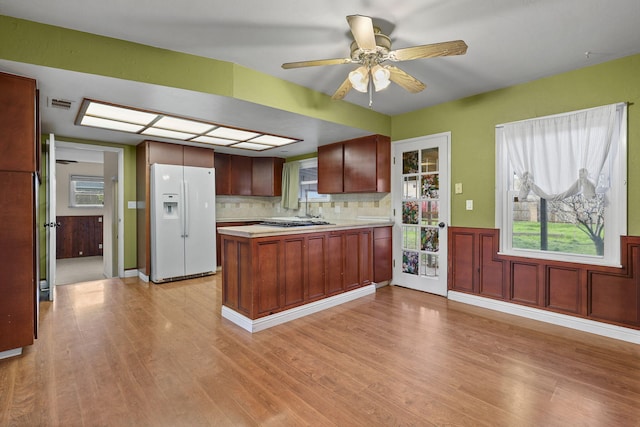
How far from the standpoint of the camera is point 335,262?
3.72 m

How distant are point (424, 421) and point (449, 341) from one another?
3.70 feet

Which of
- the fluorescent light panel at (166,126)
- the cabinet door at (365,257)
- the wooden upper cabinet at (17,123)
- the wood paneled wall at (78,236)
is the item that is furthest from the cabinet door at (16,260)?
the wood paneled wall at (78,236)

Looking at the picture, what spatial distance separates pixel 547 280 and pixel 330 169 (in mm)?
3151

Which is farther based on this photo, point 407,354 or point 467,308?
point 467,308

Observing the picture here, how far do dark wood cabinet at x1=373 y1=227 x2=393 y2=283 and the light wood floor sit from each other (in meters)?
1.01

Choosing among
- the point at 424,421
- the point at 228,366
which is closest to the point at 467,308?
the point at 424,421

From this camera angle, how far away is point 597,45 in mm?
2494

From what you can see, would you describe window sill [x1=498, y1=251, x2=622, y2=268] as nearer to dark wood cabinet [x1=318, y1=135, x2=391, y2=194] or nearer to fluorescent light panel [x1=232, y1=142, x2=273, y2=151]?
dark wood cabinet [x1=318, y1=135, x2=391, y2=194]

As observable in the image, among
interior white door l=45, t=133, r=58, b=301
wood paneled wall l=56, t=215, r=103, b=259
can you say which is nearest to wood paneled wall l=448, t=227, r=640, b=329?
interior white door l=45, t=133, r=58, b=301

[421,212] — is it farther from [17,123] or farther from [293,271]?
[17,123]

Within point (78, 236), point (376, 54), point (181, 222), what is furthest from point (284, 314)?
point (78, 236)

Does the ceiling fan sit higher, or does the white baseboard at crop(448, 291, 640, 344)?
the ceiling fan

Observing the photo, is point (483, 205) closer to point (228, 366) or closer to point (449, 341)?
point (449, 341)

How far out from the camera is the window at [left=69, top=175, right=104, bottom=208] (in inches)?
295
